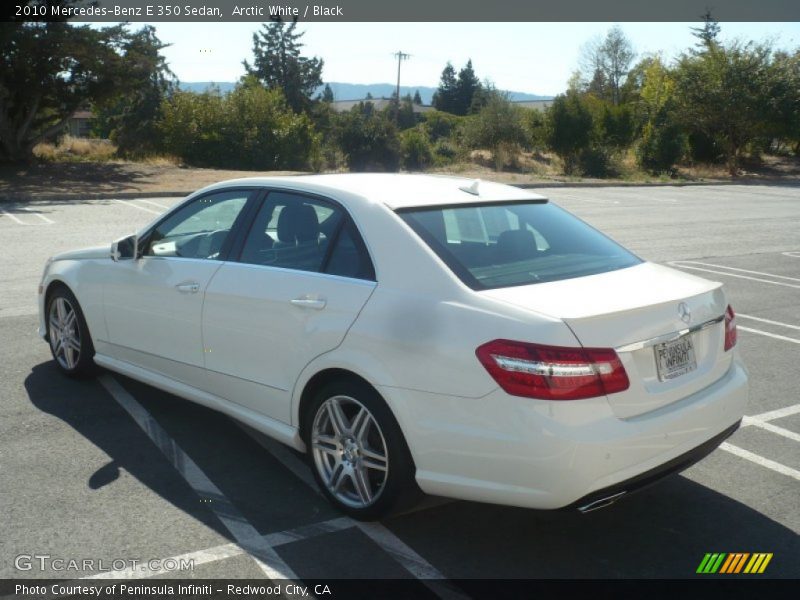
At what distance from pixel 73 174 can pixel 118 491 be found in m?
26.7

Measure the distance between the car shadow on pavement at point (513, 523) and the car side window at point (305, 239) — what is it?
3.81 ft

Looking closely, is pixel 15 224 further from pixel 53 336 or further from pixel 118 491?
pixel 118 491

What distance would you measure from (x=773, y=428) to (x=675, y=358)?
2.17 metres

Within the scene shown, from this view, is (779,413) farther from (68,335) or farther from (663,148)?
(663,148)

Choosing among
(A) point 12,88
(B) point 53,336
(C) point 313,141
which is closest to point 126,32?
(A) point 12,88

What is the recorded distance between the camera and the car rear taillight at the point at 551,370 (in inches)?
129

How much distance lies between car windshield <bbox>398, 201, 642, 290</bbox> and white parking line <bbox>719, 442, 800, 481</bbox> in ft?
4.62

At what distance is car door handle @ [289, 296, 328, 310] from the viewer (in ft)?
13.2


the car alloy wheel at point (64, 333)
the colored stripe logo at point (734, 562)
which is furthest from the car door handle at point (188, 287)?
the colored stripe logo at point (734, 562)

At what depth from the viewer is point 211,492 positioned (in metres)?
4.26

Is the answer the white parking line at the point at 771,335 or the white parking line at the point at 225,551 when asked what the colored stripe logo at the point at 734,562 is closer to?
the white parking line at the point at 225,551

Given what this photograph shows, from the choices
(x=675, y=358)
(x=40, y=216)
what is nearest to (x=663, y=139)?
(x=40, y=216)

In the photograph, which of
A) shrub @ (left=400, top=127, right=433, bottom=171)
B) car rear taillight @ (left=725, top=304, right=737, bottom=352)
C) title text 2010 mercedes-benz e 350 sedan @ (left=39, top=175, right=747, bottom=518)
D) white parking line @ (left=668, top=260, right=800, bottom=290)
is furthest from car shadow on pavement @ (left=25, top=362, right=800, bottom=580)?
shrub @ (left=400, top=127, right=433, bottom=171)

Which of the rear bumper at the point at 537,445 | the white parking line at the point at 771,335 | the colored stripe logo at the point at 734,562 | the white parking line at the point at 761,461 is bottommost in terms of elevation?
the colored stripe logo at the point at 734,562
